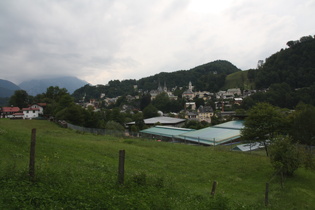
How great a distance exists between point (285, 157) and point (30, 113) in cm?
6721

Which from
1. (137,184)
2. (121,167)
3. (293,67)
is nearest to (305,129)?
(137,184)

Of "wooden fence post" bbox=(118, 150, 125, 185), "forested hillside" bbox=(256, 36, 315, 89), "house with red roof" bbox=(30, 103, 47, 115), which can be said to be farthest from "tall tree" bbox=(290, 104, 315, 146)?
"forested hillside" bbox=(256, 36, 315, 89)

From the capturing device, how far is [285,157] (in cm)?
1426

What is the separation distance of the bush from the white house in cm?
6590

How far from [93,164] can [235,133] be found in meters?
30.9

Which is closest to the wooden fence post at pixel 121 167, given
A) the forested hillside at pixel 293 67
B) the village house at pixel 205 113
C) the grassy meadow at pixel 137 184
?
the grassy meadow at pixel 137 184

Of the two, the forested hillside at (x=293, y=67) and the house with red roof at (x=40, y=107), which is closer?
the house with red roof at (x=40, y=107)

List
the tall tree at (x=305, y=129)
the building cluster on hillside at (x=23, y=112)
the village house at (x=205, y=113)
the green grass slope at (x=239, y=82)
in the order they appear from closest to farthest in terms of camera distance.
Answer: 1. the tall tree at (x=305, y=129)
2. the building cluster on hillside at (x=23, y=112)
3. the village house at (x=205, y=113)
4. the green grass slope at (x=239, y=82)

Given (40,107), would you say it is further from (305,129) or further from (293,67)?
(293,67)

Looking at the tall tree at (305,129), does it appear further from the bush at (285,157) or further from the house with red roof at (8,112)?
the house with red roof at (8,112)

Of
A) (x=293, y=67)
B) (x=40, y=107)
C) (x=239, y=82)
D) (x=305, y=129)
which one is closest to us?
(x=305, y=129)

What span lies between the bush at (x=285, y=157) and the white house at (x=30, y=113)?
216 feet

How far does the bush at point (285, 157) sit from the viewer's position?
14.2m

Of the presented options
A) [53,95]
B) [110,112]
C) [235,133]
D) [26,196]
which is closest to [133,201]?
[26,196]
